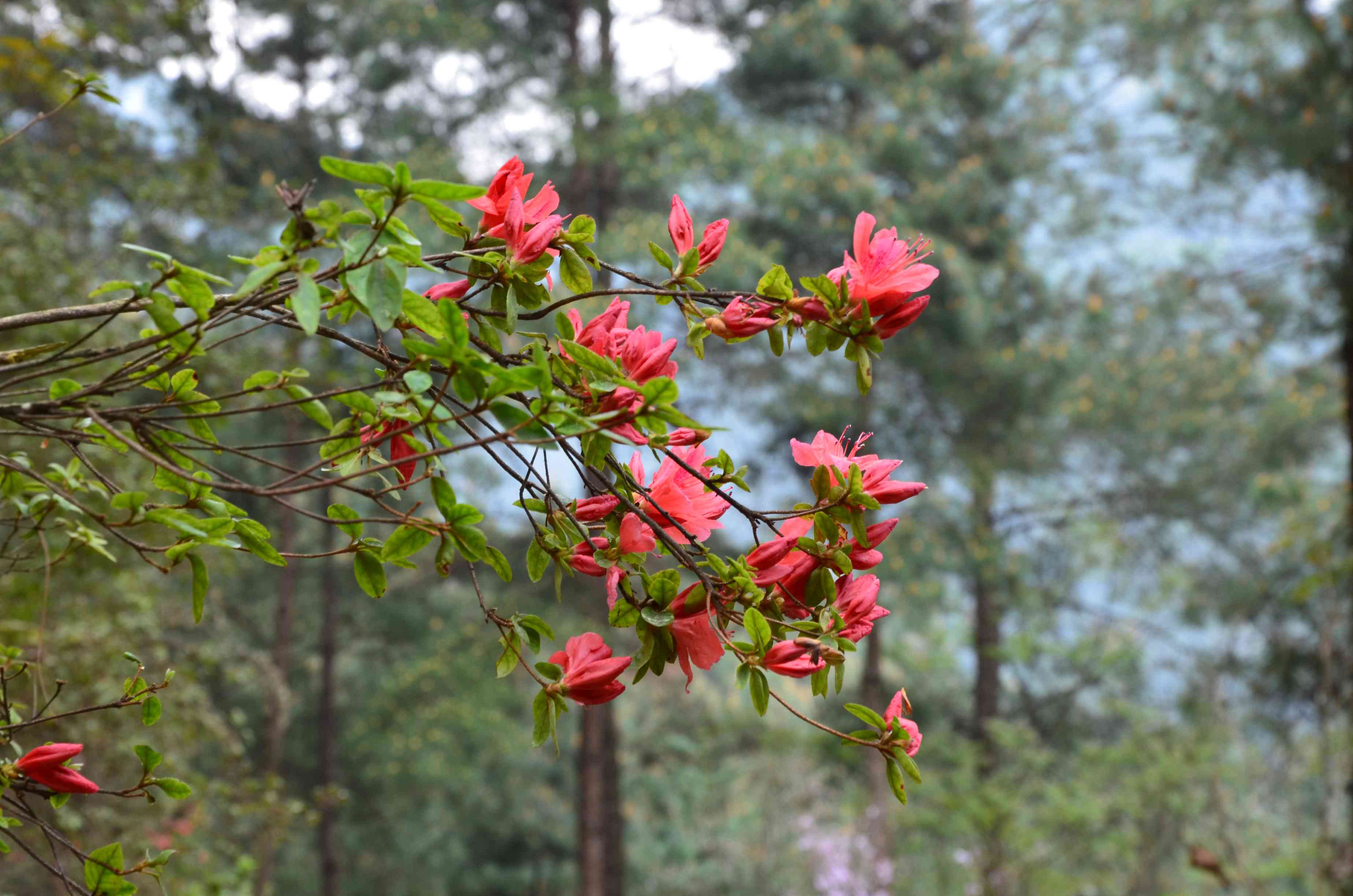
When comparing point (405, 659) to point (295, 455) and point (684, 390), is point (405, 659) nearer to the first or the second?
point (295, 455)

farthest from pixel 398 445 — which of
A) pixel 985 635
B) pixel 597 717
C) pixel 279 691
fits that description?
pixel 985 635

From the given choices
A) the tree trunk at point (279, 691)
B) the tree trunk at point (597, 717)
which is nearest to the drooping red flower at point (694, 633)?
the tree trunk at point (279, 691)

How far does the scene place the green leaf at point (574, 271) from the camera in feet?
2.53

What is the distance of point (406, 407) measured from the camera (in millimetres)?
699

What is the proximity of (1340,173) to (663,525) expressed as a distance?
4.66 m

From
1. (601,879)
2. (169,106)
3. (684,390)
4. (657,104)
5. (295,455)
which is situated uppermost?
(169,106)

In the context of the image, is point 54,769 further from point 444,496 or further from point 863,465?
point 863,465

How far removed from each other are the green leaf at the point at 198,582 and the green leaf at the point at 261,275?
23 centimetres

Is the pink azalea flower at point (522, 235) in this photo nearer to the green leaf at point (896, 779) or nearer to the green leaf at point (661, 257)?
the green leaf at point (661, 257)

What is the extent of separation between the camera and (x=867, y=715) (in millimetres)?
685

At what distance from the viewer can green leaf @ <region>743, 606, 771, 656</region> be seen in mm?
664

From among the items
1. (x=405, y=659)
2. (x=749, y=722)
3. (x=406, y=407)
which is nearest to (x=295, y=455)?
(x=405, y=659)

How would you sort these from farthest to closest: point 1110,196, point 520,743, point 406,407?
point 1110,196 → point 520,743 → point 406,407

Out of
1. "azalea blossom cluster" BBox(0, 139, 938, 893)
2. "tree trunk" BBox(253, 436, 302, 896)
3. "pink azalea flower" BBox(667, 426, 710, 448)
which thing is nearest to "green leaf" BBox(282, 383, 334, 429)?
"azalea blossom cluster" BBox(0, 139, 938, 893)
